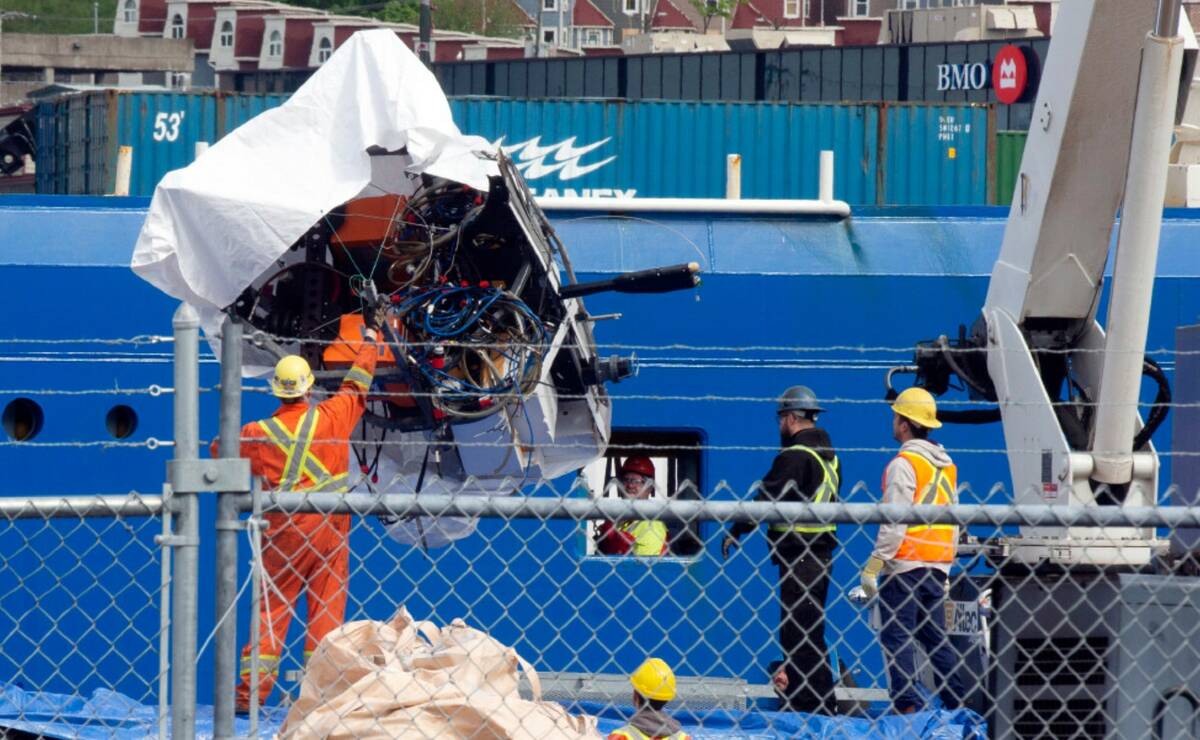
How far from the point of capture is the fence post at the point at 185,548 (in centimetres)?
427

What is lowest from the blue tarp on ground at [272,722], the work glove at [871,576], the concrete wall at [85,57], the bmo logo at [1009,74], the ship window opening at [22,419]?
the blue tarp on ground at [272,722]

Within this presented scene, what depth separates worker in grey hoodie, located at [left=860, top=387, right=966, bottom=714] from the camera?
8.26 m

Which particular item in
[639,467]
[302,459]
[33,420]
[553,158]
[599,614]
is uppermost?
[553,158]

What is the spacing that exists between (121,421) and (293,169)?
3.00 m

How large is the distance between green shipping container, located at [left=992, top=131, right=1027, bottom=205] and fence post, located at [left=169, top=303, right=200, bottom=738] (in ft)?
51.2

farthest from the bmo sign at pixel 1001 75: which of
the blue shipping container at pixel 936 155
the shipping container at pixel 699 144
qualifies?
the shipping container at pixel 699 144

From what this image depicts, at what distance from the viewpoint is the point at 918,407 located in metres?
8.51

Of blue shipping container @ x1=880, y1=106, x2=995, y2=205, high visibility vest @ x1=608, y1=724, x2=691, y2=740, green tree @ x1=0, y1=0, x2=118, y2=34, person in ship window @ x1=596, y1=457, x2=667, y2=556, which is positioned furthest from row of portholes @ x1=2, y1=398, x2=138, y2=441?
green tree @ x1=0, y1=0, x2=118, y2=34

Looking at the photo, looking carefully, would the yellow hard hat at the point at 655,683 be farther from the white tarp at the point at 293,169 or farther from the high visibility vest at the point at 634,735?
the white tarp at the point at 293,169

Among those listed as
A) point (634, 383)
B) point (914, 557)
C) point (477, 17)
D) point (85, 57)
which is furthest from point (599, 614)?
point (477, 17)

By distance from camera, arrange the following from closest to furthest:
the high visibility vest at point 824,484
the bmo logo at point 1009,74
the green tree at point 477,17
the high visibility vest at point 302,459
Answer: the high visibility vest at point 302,459, the high visibility vest at point 824,484, the bmo logo at point 1009,74, the green tree at point 477,17

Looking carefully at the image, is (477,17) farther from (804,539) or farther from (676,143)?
(804,539)

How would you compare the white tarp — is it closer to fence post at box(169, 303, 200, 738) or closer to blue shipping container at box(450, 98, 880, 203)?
fence post at box(169, 303, 200, 738)

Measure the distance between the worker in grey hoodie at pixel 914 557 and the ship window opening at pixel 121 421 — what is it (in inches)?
178
